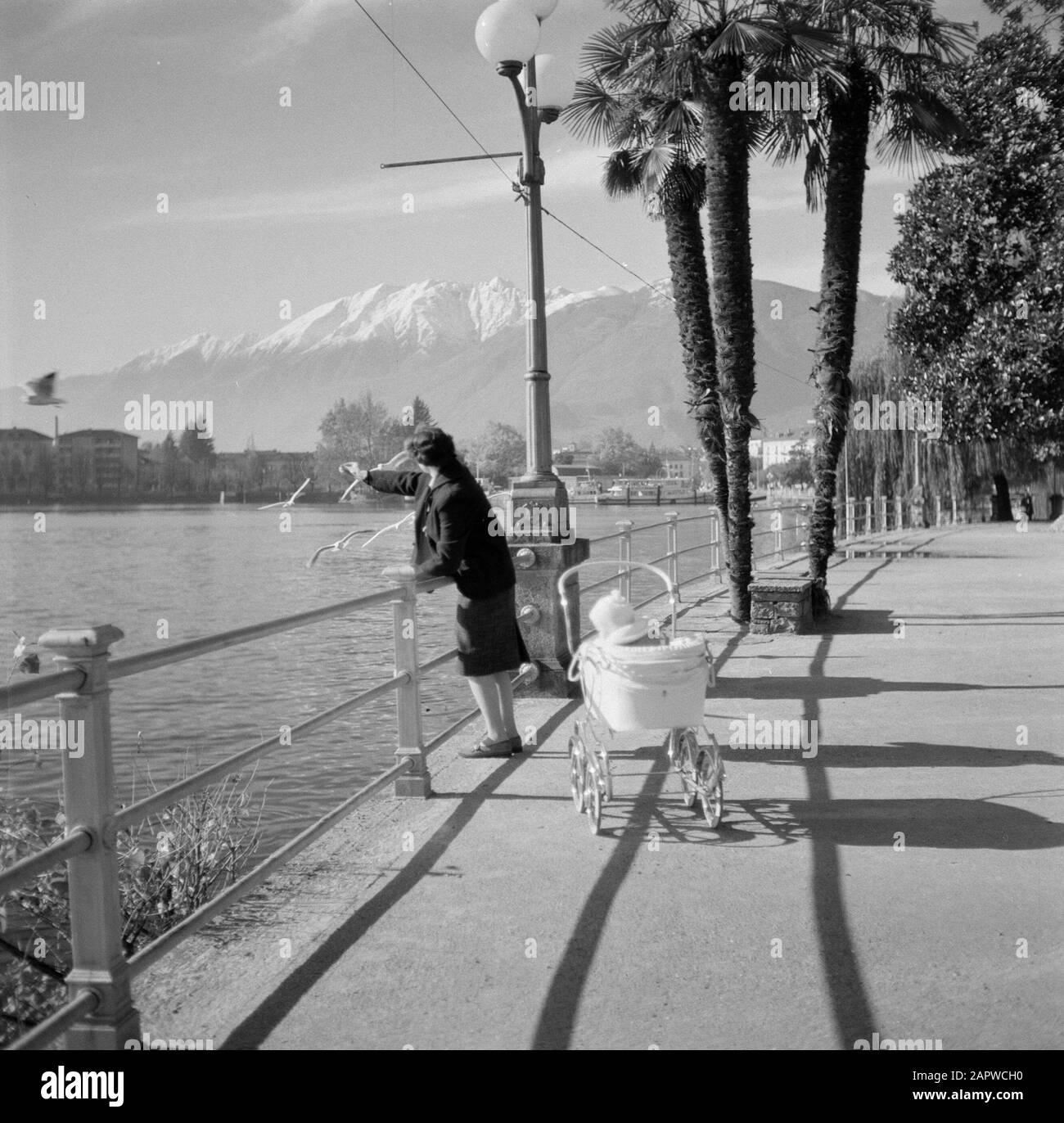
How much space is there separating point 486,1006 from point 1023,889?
2373 millimetres

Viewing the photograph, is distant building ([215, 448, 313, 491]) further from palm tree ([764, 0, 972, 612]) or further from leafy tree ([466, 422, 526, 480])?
palm tree ([764, 0, 972, 612])

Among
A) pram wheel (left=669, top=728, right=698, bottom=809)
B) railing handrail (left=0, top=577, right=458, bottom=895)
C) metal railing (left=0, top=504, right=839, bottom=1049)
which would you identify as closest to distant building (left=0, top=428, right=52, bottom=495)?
pram wheel (left=669, top=728, right=698, bottom=809)

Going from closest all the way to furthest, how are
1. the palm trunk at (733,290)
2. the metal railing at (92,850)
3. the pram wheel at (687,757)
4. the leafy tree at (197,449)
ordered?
1. the metal railing at (92,850)
2. the pram wheel at (687,757)
3. the palm trunk at (733,290)
4. the leafy tree at (197,449)

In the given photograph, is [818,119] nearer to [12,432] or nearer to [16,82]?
[16,82]

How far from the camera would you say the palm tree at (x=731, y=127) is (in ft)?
42.7

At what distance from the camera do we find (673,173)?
1495 centimetres

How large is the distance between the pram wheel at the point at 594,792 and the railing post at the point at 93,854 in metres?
2.54

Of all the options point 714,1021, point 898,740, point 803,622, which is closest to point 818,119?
point 803,622

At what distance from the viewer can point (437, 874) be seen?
516cm

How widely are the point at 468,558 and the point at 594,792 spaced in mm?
1617

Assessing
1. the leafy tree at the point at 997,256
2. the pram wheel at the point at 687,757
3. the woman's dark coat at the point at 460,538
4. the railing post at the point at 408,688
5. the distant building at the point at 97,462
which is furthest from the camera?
the distant building at the point at 97,462

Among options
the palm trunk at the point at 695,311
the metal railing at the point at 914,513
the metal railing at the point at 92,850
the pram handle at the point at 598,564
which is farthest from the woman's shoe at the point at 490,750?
the metal railing at the point at 914,513

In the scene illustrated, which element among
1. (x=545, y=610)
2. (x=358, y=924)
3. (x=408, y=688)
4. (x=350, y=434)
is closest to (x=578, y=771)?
(x=408, y=688)

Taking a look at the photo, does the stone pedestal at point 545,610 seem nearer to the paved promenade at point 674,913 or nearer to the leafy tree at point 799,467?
the paved promenade at point 674,913
